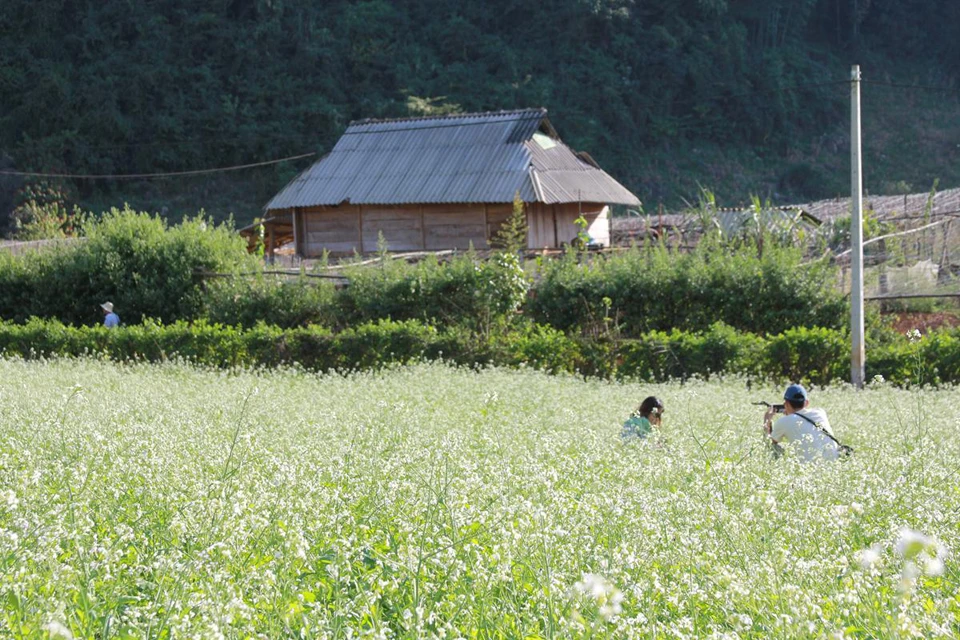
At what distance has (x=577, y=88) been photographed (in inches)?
2073

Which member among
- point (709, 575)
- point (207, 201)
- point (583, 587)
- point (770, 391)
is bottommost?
point (770, 391)

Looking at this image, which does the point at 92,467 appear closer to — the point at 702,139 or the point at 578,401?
the point at 578,401

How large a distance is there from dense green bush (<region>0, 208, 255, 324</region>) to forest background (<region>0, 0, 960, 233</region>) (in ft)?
77.8

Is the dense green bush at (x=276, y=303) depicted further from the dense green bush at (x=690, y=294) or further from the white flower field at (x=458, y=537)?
the white flower field at (x=458, y=537)

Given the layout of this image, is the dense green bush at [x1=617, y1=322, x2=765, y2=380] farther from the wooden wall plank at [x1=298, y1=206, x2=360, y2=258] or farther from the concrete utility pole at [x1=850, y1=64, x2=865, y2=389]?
the wooden wall plank at [x1=298, y1=206, x2=360, y2=258]

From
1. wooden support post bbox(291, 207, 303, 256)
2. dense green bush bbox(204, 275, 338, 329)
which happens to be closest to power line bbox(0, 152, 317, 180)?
wooden support post bbox(291, 207, 303, 256)

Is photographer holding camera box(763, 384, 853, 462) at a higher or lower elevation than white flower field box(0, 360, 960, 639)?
lower

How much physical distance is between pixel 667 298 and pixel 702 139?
38.4 m

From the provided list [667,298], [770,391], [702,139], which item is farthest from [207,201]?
[770,391]

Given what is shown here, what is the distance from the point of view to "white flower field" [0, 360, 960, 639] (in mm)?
3227

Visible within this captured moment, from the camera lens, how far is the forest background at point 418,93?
160ft

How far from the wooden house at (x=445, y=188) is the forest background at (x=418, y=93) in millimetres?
17002

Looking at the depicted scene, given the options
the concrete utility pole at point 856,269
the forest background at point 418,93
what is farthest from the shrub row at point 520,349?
the forest background at point 418,93

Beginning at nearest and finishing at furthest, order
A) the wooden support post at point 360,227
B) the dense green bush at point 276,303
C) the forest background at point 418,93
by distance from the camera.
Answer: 1. the dense green bush at point 276,303
2. the wooden support post at point 360,227
3. the forest background at point 418,93
